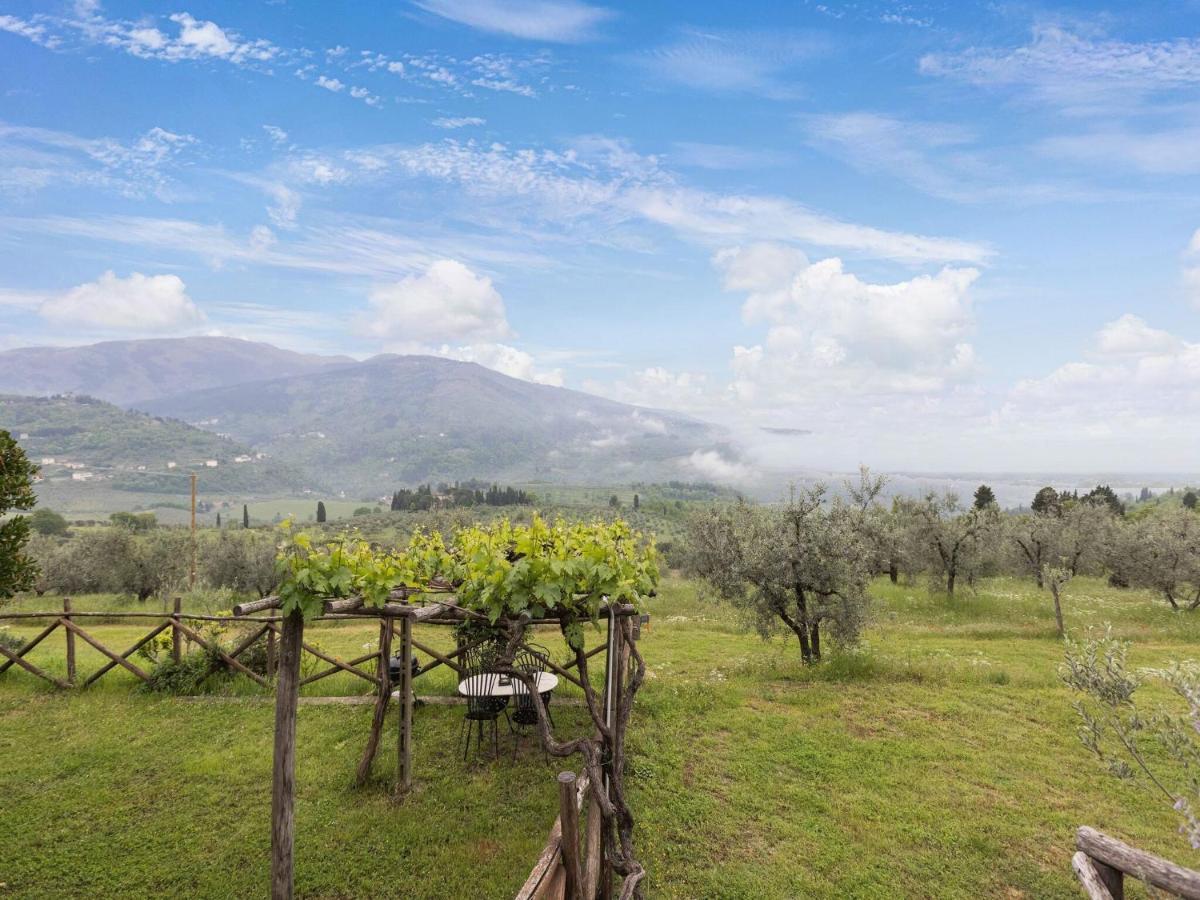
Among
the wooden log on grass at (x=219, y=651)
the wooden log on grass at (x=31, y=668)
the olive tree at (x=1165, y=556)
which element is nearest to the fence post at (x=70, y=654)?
the wooden log on grass at (x=31, y=668)

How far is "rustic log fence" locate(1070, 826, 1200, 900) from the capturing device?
167 inches

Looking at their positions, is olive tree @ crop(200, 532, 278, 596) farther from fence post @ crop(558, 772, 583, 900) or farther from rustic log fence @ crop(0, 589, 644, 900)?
fence post @ crop(558, 772, 583, 900)

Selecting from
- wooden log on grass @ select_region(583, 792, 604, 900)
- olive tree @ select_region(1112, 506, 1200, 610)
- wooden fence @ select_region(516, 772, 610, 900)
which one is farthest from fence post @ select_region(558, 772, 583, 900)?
olive tree @ select_region(1112, 506, 1200, 610)

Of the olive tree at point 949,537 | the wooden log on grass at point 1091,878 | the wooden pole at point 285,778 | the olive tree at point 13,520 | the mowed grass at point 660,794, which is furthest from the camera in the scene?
the olive tree at point 949,537

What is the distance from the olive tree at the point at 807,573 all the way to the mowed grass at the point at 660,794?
1.24 meters

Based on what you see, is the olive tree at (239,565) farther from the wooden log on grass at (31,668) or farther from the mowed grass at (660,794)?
the mowed grass at (660,794)

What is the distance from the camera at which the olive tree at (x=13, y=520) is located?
991 centimetres

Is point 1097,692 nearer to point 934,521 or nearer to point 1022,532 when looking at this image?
point 934,521

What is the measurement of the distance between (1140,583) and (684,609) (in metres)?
23.9

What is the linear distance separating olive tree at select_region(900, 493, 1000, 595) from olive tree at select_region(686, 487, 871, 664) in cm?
1838

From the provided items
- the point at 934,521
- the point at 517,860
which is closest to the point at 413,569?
the point at 517,860

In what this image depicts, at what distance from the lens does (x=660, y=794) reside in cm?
845

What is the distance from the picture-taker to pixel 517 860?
7031 mm

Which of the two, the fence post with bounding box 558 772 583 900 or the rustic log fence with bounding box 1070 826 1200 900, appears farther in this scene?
the fence post with bounding box 558 772 583 900
